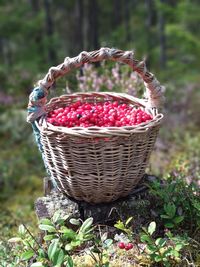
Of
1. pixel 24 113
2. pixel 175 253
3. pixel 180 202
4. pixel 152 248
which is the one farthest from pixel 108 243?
pixel 24 113

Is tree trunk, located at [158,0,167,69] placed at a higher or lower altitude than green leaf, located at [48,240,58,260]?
lower

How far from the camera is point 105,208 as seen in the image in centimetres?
248

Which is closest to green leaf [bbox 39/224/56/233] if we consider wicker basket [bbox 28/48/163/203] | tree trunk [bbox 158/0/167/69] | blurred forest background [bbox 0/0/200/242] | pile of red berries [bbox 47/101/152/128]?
wicker basket [bbox 28/48/163/203]

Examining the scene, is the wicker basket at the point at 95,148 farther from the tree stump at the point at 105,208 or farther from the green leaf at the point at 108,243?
the green leaf at the point at 108,243

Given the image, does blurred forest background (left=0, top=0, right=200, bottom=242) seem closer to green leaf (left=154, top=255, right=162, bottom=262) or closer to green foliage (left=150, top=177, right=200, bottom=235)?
green foliage (left=150, top=177, right=200, bottom=235)

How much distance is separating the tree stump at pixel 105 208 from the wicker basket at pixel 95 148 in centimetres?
6

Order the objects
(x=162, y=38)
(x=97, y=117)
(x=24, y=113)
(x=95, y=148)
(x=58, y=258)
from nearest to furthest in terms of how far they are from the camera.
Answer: (x=58, y=258) < (x=95, y=148) < (x=97, y=117) < (x=24, y=113) < (x=162, y=38)

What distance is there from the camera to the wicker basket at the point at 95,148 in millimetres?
2150

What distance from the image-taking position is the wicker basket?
215cm

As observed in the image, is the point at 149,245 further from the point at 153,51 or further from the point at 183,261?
the point at 153,51

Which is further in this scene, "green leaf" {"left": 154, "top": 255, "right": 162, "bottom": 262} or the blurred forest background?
the blurred forest background

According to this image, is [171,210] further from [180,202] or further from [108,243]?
[108,243]

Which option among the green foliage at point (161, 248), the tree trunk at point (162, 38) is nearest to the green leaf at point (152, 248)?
the green foliage at point (161, 248)

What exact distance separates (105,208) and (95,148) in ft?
1.64
